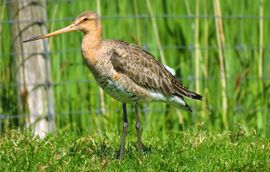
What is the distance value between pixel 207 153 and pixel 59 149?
1.30m

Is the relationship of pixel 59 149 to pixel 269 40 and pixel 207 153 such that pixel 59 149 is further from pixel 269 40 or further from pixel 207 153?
pixel 269 40

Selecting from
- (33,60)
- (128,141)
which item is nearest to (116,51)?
(128,141)

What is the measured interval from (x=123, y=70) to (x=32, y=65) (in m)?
2.08

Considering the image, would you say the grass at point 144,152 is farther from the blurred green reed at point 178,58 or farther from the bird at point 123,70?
the blurred green reed at point 178,58

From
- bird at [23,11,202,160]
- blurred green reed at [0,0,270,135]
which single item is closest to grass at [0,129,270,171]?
bird at [23,11,202,160]

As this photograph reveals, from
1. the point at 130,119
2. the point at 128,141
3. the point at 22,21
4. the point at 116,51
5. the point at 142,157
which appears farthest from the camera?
the point at 130,119

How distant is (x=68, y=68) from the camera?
1019cm

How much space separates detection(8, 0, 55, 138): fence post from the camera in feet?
31.2

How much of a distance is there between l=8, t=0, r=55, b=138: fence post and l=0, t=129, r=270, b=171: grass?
127 centimetres

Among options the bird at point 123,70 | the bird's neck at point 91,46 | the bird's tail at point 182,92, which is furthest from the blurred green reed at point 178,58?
the bird's neck at point 91,46

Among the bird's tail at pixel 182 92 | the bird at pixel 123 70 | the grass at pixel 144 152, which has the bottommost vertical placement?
the grass at pixel 144 152

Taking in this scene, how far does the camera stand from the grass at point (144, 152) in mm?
6910

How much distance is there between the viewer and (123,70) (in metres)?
7.79

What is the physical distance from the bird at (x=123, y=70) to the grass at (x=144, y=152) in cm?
27
